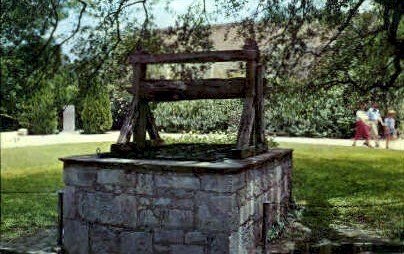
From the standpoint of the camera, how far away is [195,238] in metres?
5.25

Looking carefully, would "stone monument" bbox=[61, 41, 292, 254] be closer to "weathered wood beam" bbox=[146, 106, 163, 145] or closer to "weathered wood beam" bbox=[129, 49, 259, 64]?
"weathered wood beam" bbox=[129, 49, 259, 64]

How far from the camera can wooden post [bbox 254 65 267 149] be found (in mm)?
7082

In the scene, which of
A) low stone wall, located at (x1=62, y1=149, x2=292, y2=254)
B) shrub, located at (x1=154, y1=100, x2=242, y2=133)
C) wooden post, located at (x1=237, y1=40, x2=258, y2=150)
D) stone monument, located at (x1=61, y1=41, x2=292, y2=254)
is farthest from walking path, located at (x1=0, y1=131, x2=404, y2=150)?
low stone wall, located at (x1=62, y1=149, x2=292, y2=254)

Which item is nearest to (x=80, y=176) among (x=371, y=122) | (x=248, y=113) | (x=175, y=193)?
(x=175, y=193)

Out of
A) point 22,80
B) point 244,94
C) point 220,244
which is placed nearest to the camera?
point 220,244

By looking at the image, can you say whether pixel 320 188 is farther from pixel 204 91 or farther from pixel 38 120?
pixel 38 120

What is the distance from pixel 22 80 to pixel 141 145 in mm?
4655

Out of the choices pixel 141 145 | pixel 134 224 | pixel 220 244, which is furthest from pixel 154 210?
pixel 141 145

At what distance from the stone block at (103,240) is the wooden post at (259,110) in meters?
2.46

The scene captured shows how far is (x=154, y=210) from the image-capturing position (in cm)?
543

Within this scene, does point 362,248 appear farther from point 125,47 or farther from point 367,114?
point 367,114

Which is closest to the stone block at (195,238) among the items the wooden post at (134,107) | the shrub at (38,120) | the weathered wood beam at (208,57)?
the wooden post at (134,107)

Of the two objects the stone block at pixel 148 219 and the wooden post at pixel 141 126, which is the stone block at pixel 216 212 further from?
the wooden post at pixel 141 126

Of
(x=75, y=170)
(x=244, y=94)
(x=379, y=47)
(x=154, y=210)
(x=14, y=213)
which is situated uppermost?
(x=379, y=47)
